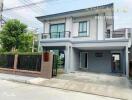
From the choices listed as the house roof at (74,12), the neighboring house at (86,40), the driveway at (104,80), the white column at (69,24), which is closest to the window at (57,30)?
the neighboring house at (86,40)

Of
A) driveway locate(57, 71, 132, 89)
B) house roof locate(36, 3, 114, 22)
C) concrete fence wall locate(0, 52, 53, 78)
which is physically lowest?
driveway locate(57, 71, 132, 89)

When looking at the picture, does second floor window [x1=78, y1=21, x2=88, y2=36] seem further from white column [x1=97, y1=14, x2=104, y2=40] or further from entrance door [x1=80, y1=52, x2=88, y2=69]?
entrance door [x1=80, y1=52, x2=88, y2=69]

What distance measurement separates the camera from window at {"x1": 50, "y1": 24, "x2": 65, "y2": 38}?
1867cm

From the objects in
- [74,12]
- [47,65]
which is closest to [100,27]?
[74,12]

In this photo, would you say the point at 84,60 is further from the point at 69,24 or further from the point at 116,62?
the point at 69,24

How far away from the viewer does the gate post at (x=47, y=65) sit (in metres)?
12.4

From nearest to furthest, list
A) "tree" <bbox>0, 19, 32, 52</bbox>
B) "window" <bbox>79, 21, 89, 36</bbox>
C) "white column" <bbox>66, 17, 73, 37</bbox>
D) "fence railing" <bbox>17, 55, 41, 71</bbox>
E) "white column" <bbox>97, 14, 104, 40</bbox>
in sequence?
"fence railing" <bbox>17, 55, 41, 71</bbox> < "white column" <bbox>97, 14, 104, 40</bbox> < "tree" <bbox>0, 19, 32, 52</bbox> < "window" <bbox>79, 21, 89, 36</bbox> < "white column" <bbox>66, 17, 73, 37</bbox>

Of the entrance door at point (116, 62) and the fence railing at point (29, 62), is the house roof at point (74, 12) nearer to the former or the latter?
the entrance door at point (116, 62)

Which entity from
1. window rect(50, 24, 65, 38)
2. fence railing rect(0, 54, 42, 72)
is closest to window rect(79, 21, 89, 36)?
window rect(50, 24, 65, 38)

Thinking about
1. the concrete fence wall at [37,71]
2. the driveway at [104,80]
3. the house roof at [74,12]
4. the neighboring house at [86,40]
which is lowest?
the driveway at [104,80]

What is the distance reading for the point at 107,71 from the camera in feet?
60.0

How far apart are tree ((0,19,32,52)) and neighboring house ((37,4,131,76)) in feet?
7.34

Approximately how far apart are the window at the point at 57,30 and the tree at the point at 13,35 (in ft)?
10.1

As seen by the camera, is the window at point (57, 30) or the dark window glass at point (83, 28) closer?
the dark window glass at point (83, 28)
